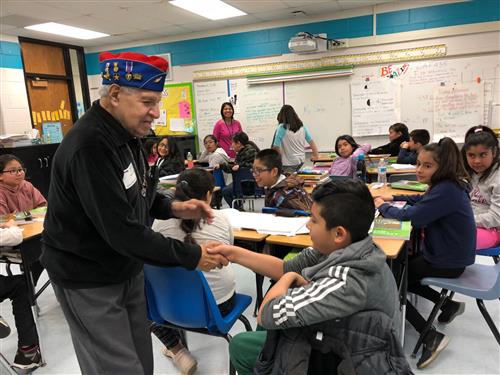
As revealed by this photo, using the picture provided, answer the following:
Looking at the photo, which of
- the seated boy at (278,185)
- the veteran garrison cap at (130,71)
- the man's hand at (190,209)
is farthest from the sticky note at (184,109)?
the veteran garrison cap at (130,71)

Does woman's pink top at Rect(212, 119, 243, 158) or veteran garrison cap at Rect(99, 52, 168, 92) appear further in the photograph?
woman's pink top at Rect(212, 119, 243, 158)

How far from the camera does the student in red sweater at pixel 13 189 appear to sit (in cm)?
289

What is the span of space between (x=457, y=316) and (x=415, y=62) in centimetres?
426

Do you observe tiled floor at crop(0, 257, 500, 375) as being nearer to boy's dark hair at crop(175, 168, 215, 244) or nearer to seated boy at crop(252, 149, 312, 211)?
seated boy at crop(252, 149, 312, 211)

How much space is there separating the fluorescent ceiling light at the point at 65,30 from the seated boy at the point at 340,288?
6.31 m

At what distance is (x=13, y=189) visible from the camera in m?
3.01

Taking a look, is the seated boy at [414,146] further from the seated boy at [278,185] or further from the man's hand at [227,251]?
the man's hand at [227,251]

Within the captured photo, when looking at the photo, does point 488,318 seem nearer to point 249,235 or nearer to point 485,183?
point 485,183

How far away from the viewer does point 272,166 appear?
278cm

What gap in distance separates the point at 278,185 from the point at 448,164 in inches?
44.3

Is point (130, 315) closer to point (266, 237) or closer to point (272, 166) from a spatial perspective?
point (266, 237)

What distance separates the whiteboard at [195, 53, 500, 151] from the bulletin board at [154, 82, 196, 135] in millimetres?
175

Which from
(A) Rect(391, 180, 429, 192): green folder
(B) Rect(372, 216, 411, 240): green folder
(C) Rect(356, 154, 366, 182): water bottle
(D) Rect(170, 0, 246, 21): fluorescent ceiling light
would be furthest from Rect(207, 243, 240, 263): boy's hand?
(D) Rect(170, 0, 246, 21): fluorescent ceiling light

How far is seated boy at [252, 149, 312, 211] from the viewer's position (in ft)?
8.93
